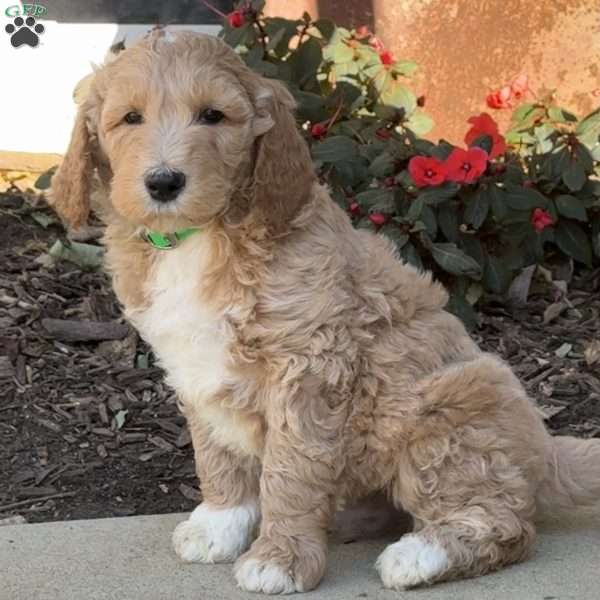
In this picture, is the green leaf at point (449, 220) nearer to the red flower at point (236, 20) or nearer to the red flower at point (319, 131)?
the red flower at point (319, 131)

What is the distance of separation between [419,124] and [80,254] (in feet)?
6.41

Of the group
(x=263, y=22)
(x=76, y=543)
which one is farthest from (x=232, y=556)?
(x=263, y=22)

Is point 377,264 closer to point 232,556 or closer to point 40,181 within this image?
point 232,556

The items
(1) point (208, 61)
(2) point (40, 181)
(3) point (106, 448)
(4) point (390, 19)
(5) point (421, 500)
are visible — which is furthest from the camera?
(4) point (390, 19)

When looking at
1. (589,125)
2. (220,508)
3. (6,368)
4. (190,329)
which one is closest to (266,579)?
(220,508)

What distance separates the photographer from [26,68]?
7715 mm

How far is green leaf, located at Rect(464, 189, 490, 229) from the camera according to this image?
6093mm

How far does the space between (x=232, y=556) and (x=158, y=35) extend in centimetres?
179

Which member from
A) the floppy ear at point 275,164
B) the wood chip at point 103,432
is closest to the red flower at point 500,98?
the wood chip at point 103,432

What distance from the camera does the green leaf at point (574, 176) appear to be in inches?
255

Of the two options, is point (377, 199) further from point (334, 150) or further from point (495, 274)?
point (495, 274)

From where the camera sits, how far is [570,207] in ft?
21.6

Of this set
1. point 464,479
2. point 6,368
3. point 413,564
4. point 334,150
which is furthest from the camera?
point 334,150

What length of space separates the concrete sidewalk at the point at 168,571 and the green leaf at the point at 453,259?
5.49ft
